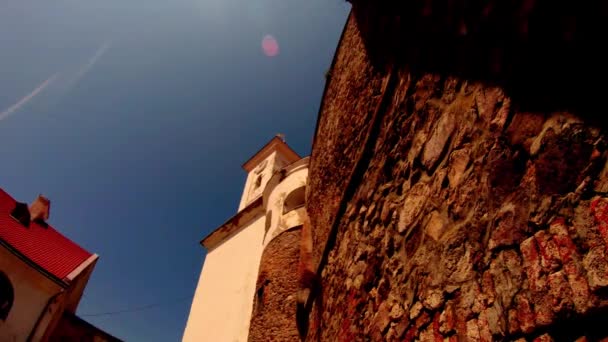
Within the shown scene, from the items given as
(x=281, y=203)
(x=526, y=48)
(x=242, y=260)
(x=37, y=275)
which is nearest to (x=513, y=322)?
(x=526, y=48)

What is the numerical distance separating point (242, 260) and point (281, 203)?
3435 mm

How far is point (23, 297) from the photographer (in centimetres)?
1164

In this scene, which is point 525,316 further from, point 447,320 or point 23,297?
point 23,297

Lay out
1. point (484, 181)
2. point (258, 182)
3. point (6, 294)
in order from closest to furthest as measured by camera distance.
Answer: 1. point (484, 181)
2. point (6, 294)
3. point (258, 182)

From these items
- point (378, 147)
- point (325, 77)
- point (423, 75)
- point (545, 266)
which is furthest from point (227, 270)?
point (545, 266)

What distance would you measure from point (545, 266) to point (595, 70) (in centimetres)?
63

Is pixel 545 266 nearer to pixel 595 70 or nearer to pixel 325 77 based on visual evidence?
pixel 595 70

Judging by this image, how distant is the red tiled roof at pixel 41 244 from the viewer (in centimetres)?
1291

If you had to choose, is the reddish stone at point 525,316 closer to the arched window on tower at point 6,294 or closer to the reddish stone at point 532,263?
the reddish stone at point 532,263

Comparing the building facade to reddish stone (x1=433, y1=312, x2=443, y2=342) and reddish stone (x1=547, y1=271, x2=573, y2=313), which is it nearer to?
reddish stone (x1=433, y1=312, x2=443, y2=342)

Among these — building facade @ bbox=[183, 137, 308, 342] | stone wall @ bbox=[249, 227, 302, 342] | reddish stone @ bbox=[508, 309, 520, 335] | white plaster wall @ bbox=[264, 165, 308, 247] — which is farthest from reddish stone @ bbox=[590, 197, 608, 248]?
white plaster wall @ bbox=[264, 165, 308, 247]

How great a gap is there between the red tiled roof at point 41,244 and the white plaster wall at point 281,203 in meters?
8.37

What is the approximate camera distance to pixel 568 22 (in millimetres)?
1243

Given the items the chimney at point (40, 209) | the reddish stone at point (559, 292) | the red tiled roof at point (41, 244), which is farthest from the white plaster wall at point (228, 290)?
the reddish stone at point (559, 292)
